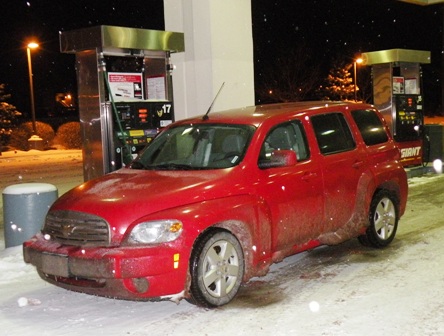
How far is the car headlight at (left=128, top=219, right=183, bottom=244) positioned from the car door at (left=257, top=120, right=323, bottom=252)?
1087 mm

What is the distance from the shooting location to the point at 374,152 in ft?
24.4

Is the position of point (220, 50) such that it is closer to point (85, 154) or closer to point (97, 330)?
point (85, 154)

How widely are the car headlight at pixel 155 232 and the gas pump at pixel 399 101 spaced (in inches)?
431

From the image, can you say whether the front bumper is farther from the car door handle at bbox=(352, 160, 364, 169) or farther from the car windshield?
the car door handle at bbox=(352, 160, 364, 169)

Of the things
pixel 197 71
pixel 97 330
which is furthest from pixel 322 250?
pixel 197 71

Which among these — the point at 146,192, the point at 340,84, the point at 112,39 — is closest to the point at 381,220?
the point at 146,192

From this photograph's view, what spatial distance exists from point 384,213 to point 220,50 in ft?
14.8

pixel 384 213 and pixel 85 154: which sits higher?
pixel 85 154

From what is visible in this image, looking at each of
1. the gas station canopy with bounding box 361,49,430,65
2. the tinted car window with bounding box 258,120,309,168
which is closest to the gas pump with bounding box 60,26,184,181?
the tinted car window with bounding box 258,120,309,168

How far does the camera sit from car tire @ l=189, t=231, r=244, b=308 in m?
5.30

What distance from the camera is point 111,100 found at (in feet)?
30.0

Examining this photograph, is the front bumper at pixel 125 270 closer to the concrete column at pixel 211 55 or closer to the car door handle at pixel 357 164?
the car door handle at pixel 357 164

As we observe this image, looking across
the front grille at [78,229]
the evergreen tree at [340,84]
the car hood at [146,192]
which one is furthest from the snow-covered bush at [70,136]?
the front grille at [78,229]

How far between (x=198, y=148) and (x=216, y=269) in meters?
1.50
